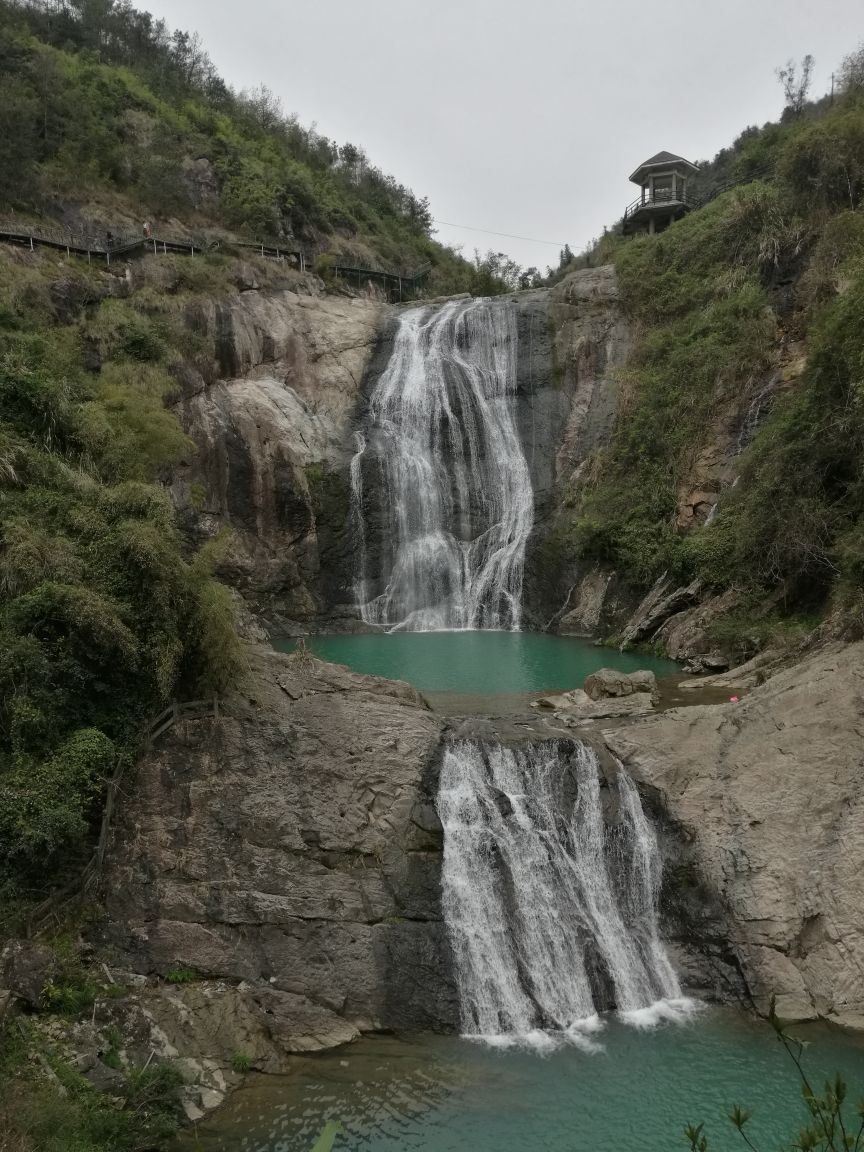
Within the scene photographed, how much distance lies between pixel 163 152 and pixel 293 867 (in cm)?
4031

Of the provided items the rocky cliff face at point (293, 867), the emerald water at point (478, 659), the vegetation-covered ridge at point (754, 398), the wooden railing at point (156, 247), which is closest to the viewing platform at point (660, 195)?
the vegetation-covered ridge at point (754, 398)

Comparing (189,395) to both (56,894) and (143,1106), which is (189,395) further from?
(143,1106)

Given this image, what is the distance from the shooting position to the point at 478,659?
22.6m

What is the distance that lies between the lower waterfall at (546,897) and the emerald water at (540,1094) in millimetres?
652

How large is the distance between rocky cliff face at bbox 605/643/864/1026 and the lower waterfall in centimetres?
94

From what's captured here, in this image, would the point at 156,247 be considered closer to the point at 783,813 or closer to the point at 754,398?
the point at 754,398

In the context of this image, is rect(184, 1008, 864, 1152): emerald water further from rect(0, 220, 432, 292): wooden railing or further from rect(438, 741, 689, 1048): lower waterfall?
rect(0, 220, 432, 292): wooden railing

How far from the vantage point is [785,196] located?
98.6 ft

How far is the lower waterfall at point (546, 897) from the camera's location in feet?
36.3

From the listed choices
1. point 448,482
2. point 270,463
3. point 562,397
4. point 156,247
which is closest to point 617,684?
point 448,482

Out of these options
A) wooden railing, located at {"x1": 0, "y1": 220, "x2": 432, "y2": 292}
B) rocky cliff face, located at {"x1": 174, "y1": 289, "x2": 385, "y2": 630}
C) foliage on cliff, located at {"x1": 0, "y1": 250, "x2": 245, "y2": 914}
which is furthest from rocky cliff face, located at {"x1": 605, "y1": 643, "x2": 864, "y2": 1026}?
wooden railing, located at {"x1": 0, "y1": 220, "x2": 432, "y2": 292}

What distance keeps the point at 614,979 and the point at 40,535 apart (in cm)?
1050

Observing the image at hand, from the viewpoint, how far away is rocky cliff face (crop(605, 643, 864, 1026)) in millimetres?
11109

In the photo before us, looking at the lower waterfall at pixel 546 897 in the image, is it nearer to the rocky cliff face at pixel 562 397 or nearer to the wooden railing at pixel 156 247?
the rocky cliff face at pixel 562 397
